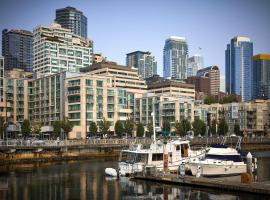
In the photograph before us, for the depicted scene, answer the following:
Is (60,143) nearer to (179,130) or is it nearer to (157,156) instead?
(157,156)

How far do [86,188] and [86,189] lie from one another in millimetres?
850

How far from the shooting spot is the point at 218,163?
203 feet

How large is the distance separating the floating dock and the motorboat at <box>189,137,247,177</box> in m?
5.06

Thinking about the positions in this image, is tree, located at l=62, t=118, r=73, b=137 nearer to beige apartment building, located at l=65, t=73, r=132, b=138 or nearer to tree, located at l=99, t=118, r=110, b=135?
beige apartment building, located at l=65, t=73, r=132, b=138

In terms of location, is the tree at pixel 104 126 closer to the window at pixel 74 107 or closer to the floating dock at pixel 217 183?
the window at pixel 74 107

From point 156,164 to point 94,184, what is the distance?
37.6ft

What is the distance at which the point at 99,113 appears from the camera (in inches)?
5969

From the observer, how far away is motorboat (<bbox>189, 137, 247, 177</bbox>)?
61312 mm

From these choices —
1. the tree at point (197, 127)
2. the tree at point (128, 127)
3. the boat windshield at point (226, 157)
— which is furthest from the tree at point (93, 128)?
the boat windshield at point (226, 157)

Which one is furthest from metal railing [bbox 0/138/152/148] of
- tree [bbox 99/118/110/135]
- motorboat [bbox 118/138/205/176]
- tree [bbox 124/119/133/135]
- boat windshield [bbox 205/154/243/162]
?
boat windshield [bbox 205/154/243/162]

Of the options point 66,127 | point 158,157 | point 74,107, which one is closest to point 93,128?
point 66,127

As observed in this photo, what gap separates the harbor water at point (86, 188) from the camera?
161ft

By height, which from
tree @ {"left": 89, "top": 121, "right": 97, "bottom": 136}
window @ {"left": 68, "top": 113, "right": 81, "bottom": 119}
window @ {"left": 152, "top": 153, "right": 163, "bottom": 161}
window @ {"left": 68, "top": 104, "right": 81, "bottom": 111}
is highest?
window @ {"left": 68, "top": 104, "right": 81, "bottom": 111}

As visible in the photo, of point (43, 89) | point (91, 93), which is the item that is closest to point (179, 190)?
point (91, 93)
